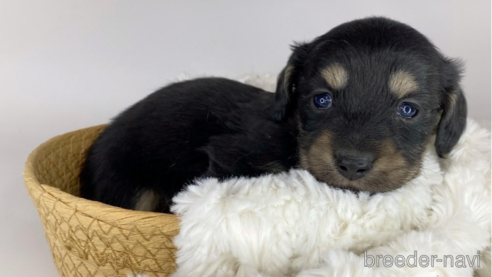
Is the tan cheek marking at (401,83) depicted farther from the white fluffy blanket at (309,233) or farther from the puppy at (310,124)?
the white fluffy blanket at (309,233)

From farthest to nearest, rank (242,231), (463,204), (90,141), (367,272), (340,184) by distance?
(90,141) < (463,204) < (340,184) < (242,231) < (367,272)

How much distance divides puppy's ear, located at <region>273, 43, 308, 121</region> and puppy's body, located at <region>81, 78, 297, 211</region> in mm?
62

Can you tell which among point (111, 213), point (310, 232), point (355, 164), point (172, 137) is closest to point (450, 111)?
point (355, 164)

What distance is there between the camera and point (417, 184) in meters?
2.12

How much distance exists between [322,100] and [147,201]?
117 centimetres

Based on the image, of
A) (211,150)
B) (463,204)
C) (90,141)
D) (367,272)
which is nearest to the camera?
(367,272)

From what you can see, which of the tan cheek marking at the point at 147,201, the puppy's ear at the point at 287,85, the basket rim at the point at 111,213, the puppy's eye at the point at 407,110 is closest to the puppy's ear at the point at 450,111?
the puppy's eye at the point at 407,110

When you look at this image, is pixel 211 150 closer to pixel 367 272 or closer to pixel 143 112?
pixel 143 112

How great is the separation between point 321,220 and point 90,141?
212 cm

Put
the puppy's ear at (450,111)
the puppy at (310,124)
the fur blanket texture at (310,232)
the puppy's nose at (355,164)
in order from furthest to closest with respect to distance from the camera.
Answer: the puppy's ear at (450,111) < the puppy at (310,124) < the puppy's nose at (355,164) < the fur blanket texture at (310,232)

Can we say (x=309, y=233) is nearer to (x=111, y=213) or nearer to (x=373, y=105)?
(x=373, y=105)

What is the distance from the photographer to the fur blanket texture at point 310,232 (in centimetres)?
171

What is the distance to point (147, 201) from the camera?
2.69 meters

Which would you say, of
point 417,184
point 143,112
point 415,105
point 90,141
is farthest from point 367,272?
point 90,141
